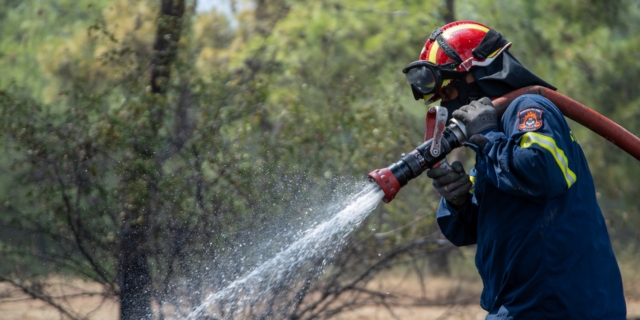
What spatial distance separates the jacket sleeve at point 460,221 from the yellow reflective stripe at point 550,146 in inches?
28.6

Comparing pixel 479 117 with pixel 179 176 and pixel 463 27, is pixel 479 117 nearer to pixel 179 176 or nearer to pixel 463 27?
pixel 463 27

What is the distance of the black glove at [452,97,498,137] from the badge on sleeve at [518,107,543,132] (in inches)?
5.5

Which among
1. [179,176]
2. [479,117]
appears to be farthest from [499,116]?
[179,176]

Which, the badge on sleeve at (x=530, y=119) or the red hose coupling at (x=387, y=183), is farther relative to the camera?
the red hose coupling at (x=387, y=183)

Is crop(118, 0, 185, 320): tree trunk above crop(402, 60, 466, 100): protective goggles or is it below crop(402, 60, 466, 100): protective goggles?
above

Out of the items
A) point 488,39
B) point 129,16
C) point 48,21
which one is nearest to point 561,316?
point 488,39

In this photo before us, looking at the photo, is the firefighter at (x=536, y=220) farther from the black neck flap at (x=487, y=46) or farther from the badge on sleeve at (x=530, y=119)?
the black neck flap at (x=487, y=46)

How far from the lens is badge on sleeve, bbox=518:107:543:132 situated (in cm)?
266

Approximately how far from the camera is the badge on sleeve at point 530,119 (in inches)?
105

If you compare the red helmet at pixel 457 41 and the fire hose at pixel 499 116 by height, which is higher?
the red helmet at pixel 457 41

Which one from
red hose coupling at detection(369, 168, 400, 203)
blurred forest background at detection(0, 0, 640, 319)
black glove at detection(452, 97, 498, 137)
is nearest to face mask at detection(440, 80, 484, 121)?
black glove at detection(452, 97, 498, 137)

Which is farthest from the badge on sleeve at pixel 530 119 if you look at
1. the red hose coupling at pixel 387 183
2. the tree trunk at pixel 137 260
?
the tree trunk at pixel 137 260

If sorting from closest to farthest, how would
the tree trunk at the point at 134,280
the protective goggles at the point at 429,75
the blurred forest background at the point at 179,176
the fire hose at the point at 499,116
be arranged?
the fire hose at the point at 499,116 → the protective goggles at the point at 429,75 → the tree trunk at the point at 134,280 → the blurred forest background at the point at 179,176

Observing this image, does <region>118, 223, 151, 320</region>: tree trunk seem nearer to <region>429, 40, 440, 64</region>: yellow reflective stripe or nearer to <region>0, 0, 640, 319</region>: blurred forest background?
<region>0, 0, 640, 319</region>: blurred forest background
